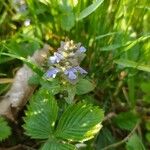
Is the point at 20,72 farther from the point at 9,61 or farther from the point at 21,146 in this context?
Result: the point at 21,146

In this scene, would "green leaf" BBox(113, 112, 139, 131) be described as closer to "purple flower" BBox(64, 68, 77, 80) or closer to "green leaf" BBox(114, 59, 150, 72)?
"green leaf" BBox(114, 59, 150, 72)

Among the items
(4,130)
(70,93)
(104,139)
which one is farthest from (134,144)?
(4,130)

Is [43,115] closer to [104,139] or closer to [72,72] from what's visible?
[72,72]

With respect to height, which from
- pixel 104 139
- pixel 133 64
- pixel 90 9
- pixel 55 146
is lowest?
pixel 55 146

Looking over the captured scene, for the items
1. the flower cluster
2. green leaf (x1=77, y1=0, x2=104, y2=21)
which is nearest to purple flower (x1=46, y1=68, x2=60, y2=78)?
the flower cluster

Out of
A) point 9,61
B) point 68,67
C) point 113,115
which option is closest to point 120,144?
point 113,115

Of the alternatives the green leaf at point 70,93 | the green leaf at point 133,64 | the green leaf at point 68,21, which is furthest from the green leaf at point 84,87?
the green leaf at point 68,21
